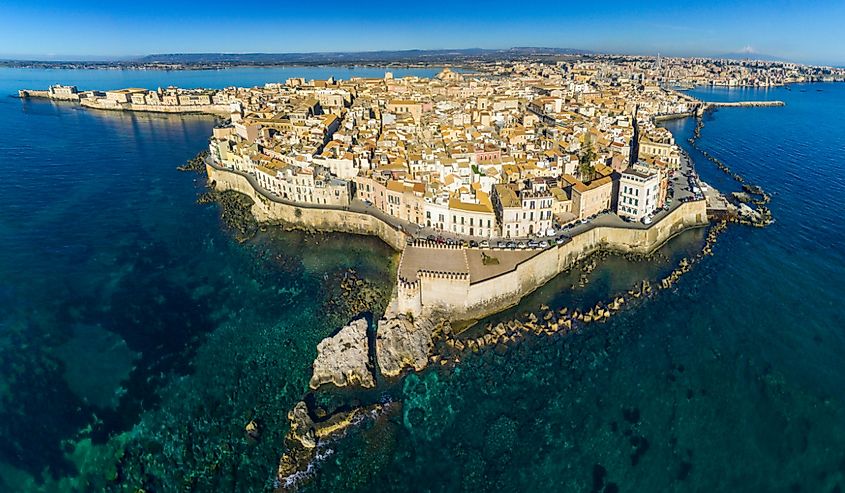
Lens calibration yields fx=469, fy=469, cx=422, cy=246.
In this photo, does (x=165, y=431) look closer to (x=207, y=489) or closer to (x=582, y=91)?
(x=207, y=489)

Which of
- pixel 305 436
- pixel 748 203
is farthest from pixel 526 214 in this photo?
pixel 748 203

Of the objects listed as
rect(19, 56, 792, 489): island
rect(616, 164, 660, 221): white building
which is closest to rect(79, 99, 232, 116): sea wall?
rect(19, 56, 792, 489): island

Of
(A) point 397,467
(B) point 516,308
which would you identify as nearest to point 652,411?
(B) point 516,308

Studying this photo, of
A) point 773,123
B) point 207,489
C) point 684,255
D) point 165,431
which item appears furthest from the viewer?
point 773,123

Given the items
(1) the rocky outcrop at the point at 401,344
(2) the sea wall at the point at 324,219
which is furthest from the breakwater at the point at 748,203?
(1) the rocky outcrop at the point at 401,344

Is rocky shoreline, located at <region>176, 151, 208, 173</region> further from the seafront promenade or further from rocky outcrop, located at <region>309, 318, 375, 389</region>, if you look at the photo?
rocky outcrop, located at <region>309, 318, 375, 389</region>

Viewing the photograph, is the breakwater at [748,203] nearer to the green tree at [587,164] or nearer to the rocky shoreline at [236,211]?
the green tree at [587,164]
